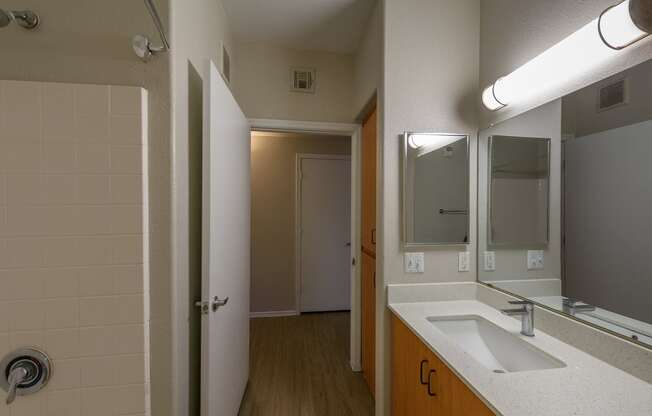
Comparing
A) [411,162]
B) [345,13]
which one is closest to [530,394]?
[411,162]

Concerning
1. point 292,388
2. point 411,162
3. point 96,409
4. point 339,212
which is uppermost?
point 411,162

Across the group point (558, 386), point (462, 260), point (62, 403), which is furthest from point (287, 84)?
point (558, 386)

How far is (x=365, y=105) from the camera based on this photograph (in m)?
1.79

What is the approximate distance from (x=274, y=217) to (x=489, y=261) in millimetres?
2332

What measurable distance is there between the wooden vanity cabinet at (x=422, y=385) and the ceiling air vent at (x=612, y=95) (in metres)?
1.01

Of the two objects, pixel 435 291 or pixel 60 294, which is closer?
pixel 60 294

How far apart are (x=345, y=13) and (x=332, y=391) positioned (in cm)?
251

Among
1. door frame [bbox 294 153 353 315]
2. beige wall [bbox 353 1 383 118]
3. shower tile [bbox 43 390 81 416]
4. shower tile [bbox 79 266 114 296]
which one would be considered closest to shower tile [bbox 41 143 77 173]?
shower tile [bbox 79 266 114 296]

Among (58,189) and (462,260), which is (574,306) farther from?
(58,189)

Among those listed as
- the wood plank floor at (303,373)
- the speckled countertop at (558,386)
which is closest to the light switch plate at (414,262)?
the speckled countertop at (558,386)

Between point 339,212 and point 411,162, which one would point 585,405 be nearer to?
point 411,162

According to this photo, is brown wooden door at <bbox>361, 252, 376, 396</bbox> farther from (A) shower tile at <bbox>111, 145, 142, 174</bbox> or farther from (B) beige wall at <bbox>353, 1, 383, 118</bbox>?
(A) shower tile at <bbox>111, 145, 142, 174</bbox>

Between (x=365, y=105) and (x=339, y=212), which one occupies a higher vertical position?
(x=365, y=105)

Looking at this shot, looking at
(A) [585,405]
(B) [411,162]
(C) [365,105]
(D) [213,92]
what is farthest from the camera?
(C) [365,105]
